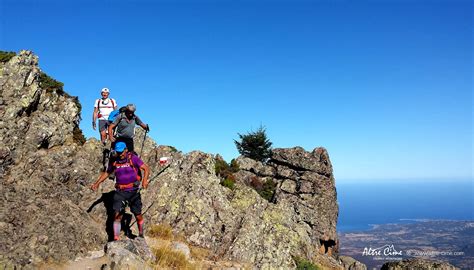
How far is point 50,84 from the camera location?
19.1 m

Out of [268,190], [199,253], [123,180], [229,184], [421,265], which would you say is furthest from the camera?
[268,190]

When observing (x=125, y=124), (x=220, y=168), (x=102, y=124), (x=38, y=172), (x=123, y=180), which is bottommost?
(x=123, y=180)

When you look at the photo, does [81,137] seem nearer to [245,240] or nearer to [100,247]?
[100,247]

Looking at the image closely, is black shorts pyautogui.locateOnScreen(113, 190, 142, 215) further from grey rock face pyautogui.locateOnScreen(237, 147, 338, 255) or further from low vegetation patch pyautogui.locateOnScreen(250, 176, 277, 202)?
low vegetation patch pyautogui.locateOnScreen(250, 176, 277, 202)

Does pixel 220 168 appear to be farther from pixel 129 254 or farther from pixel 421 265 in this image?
pixel 129 254

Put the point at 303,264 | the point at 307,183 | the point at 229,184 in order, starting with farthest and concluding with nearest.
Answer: the point at 307,183, the point at 229,184, the point at 303,264

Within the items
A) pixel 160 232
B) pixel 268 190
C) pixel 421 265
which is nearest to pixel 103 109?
pixel 160 232

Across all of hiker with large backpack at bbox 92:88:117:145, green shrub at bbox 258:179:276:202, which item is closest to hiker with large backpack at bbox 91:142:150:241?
hiker with large backpack at bbox 92:88:117:145

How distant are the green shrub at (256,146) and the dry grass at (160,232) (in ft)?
86.7

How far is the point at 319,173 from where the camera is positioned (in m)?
34.8

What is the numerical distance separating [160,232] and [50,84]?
1128 centimetres

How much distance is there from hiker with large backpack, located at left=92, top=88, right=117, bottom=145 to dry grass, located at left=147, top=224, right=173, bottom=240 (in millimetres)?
5262

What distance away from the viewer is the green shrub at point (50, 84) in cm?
1861

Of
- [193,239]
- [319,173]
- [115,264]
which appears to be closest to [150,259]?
[115,264]
